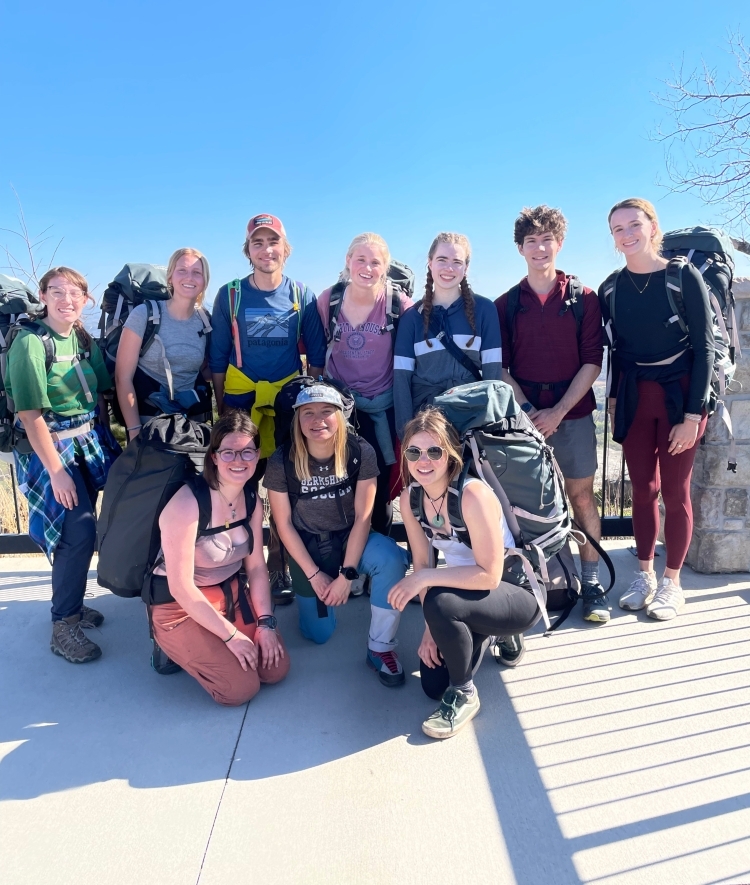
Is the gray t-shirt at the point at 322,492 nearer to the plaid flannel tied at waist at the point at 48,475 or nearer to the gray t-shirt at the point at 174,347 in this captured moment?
the gray t-shirt at the point at 174,347

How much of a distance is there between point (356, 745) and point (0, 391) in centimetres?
234

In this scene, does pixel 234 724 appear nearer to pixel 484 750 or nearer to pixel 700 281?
pixel 484 750

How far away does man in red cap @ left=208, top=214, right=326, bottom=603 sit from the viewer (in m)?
3.24

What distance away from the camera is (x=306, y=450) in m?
2.94

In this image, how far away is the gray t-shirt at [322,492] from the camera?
9.75 ft

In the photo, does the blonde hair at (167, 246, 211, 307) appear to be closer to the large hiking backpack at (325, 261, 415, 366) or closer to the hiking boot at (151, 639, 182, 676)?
the large hiking backpack at (325, 261, 415, 366)

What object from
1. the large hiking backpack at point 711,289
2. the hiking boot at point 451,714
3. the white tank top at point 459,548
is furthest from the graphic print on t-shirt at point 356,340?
the hiking boot at point 451,714

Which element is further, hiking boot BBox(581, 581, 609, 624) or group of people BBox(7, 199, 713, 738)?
hiking boot BBox(581, 581, 609, 624)

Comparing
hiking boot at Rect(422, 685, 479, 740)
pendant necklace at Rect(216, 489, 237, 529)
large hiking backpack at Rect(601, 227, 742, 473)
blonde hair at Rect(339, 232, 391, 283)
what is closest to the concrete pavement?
hiking boot at Rect(422, 685, 479, 740)

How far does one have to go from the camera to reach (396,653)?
3.01m

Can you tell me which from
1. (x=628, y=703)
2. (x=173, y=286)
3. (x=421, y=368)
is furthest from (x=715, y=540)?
(x=173, y=286)

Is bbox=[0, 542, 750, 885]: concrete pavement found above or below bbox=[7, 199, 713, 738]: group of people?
below

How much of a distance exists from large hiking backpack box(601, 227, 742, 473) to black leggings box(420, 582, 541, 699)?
4.80 feet

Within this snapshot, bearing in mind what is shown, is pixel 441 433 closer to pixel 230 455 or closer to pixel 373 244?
pixel 230 455
